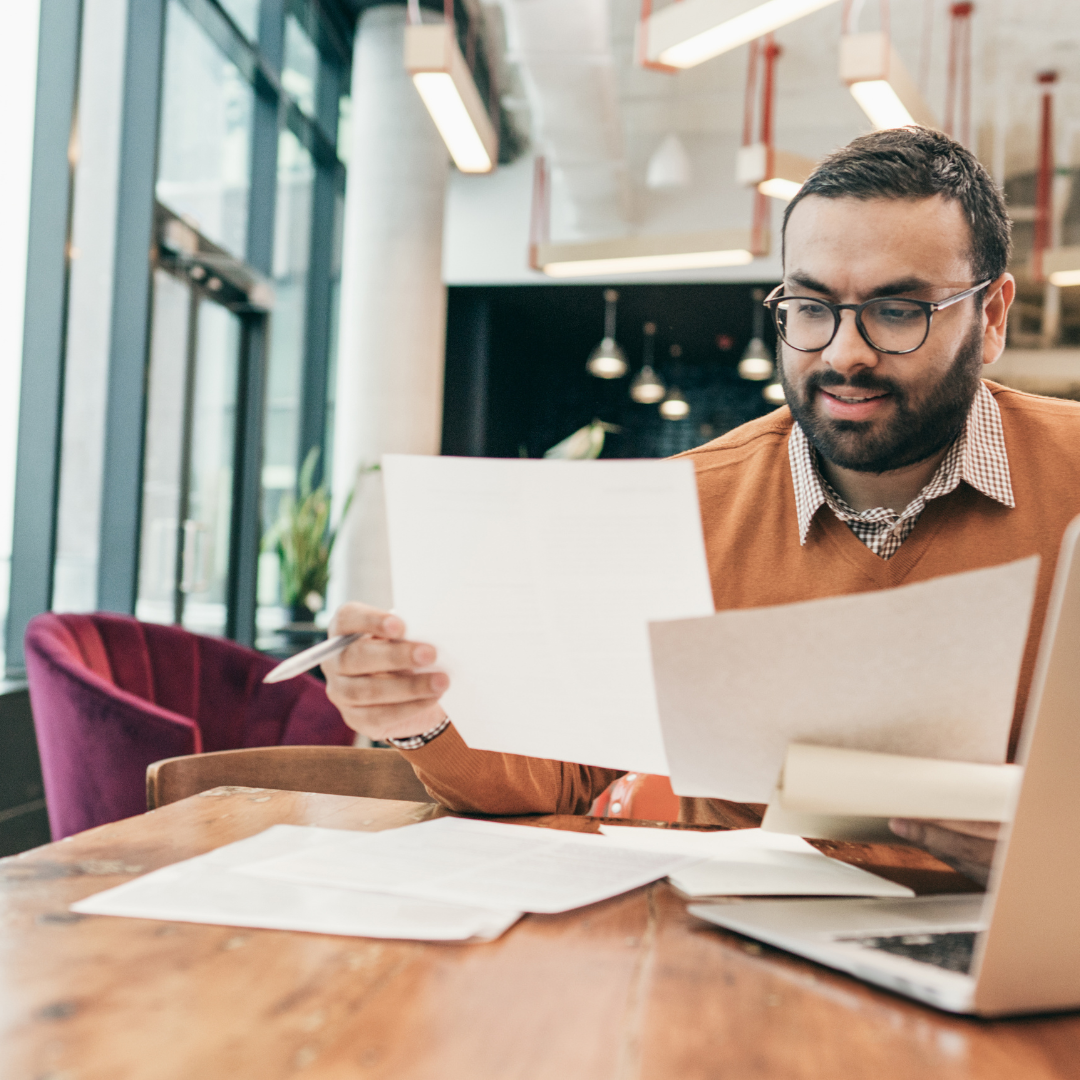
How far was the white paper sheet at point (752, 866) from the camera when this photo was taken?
0.77 meters

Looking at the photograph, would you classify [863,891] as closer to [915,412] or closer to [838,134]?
[915,412]

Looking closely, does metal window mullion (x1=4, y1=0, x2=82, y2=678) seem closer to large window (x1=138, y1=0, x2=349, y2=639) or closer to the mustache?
large window (x1=138, y1=0, x2=349, y2=639)

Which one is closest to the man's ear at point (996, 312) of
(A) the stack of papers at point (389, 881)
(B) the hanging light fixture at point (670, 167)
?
(A) the stack of papers at point (389, 881)

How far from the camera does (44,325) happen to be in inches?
126

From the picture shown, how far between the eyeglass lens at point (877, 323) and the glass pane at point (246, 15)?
4458 millimetres

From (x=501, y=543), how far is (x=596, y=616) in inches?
3.6

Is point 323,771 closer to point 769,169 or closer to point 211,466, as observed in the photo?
point 769,169

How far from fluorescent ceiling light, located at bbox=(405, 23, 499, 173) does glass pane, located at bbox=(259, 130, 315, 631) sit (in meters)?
2.05

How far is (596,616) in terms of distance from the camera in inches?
30.3

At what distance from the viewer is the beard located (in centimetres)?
120

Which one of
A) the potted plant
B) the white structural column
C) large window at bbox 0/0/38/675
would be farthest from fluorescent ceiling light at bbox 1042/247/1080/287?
large window at bbox 0/0/38/675

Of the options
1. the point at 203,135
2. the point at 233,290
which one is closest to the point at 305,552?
the point at 233,290

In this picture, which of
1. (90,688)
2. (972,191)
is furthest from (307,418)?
(972,191)

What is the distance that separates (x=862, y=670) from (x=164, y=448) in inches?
161
